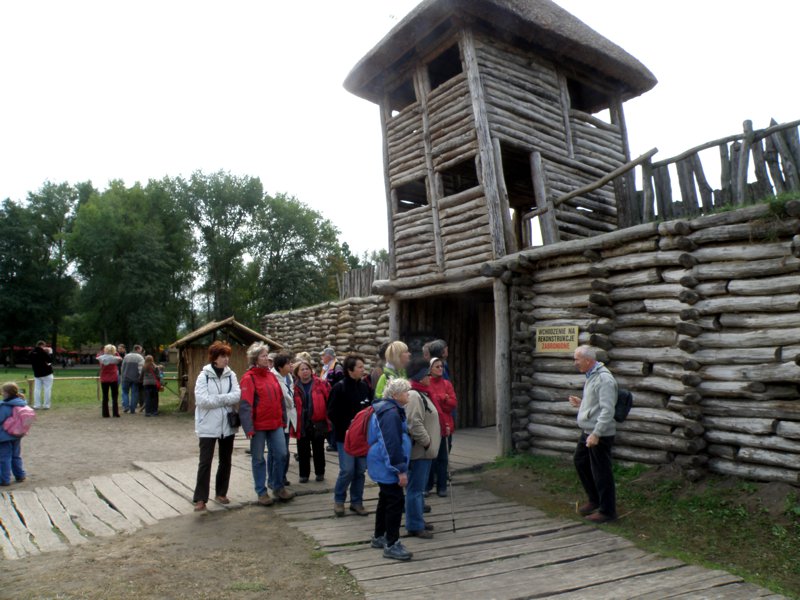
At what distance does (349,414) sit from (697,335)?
4.34 metres

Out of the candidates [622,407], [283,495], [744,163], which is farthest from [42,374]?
[744,163]

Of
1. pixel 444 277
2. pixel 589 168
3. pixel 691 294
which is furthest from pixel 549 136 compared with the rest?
pixel 691 294

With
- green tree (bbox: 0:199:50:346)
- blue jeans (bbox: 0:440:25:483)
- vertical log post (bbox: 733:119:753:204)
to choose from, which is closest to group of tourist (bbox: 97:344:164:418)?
blue jeans (bbox: 0:440:25:483)

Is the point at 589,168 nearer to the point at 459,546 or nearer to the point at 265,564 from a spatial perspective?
the point at 459,546

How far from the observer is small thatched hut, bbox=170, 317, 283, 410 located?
16.5 meters

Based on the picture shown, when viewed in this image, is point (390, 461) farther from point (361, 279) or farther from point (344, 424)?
point (361, 279)

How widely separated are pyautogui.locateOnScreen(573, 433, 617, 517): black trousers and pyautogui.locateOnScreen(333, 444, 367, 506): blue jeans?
95.4 inches

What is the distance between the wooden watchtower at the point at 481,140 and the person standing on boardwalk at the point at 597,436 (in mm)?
3345

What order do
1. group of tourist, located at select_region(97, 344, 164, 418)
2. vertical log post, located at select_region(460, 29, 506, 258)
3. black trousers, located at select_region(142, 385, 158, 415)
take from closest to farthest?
vertical log post, located at select_region(460, 29, 506, 258), group of tourist, located at select_region(97, 344, 164, 418), black trousers, located at select_region(142, 385, 158, 415)

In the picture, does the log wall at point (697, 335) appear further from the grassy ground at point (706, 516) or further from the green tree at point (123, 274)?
the green tree at point (123, 274)

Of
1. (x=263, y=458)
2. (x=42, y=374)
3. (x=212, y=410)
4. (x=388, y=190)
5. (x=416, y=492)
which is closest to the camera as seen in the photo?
(x=416, y=492)

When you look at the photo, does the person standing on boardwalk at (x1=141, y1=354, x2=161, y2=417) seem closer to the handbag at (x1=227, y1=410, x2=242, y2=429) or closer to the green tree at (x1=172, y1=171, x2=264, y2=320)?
the handbag at (x1=227, y1=410, x2=242, y2=429)

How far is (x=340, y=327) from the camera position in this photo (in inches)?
695

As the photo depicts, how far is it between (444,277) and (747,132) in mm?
5505
